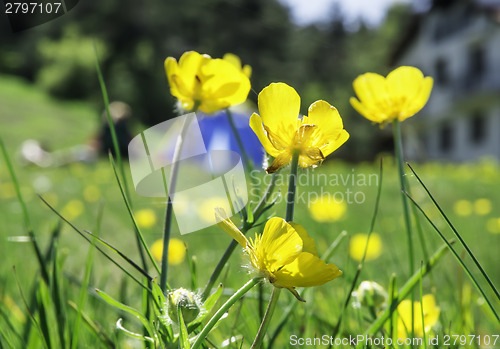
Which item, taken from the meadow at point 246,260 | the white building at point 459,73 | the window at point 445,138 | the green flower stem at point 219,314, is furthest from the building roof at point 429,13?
the green flower stem at point 219,314

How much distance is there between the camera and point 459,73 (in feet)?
34.2

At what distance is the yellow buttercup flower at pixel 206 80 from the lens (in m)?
0.32

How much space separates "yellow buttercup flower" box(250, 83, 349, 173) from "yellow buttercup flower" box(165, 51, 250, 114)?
0.21 ft

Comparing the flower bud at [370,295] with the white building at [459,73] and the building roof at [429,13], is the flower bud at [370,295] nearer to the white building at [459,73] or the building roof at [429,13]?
the white building at [459,73]

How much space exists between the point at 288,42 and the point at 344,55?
5.92 meters

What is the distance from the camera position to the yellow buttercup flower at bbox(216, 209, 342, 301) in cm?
24

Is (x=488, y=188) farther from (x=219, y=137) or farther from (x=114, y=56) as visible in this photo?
(x=114, y=56)

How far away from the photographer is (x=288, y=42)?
16.7 ft

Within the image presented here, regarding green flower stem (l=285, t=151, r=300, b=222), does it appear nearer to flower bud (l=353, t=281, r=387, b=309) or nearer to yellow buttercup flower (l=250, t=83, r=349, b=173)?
yellow buttercup flower (l=250, t=83, r=349, b=173)

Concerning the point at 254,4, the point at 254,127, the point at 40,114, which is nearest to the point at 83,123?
the point at 40,114

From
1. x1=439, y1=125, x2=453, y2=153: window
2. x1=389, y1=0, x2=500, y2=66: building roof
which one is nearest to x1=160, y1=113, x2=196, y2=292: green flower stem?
x1=389, y1=0, x2=500, y2=66: building roof

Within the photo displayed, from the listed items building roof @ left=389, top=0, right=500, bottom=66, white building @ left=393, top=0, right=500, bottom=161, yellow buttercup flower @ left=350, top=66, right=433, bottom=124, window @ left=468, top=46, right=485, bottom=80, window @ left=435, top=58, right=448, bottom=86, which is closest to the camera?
yellow buttercup flower @ left=350, top=66, right=433, bottom=124

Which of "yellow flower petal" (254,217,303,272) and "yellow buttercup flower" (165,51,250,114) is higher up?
"yellow buttercup flower" (165,51,250,114)

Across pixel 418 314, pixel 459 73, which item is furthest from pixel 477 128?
pixel 418 314
